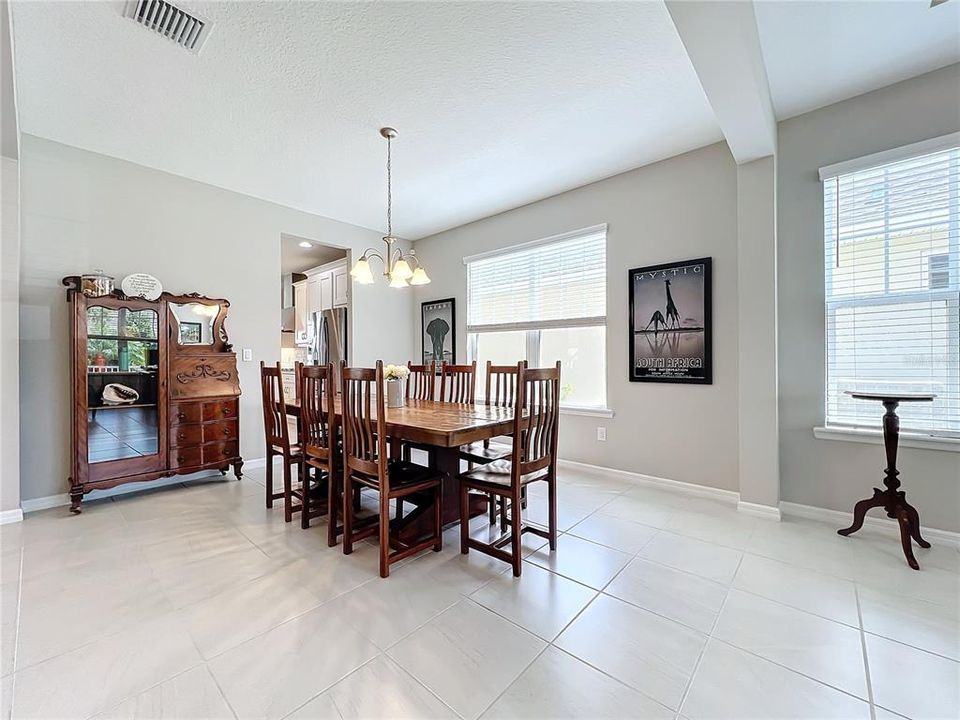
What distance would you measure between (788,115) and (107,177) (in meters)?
5.23

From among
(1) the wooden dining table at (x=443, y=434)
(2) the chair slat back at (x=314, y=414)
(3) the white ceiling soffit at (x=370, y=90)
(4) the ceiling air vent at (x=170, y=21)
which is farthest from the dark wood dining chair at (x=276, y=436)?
(4) the ceiling air vent at (x=170, y=21)

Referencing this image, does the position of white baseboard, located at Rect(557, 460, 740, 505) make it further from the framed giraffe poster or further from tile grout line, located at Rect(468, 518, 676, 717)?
tile grout line, located at Rect(468, 518, 676, 717)

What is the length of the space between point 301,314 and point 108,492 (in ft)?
12.1

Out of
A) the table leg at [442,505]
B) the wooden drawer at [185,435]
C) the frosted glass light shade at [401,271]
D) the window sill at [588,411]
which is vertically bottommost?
the table leg at [442,505]

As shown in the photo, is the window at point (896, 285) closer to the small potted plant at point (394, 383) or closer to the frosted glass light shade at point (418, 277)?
the frosted glass light shade at point (418, 277)

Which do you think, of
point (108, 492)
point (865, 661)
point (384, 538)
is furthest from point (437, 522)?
point (108, 492)

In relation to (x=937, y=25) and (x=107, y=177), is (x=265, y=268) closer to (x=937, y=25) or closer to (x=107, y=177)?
(x=107, y=177)

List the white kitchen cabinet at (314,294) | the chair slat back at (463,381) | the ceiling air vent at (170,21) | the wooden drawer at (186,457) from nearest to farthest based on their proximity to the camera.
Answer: the ceiling air vent at (170,21) → the wooden drawer at (186,457) → the chair slat back at (463,381) → the white kitchen cabinet at (314,294)

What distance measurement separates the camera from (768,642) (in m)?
1.62

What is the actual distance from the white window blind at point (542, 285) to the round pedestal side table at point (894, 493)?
80.0 inches

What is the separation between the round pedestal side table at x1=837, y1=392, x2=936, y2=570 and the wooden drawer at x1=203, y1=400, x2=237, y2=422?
4.62 m

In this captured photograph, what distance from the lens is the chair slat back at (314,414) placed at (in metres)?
2.53

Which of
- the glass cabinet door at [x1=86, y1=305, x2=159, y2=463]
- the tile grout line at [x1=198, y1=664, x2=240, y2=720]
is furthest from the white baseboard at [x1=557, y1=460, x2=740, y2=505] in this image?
the glass cabinet door at [x1=86, y1=305, x2=159, y2=463]

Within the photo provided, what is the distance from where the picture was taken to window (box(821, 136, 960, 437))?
2.40m
